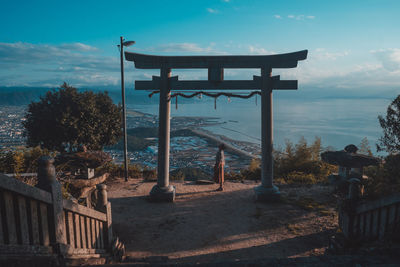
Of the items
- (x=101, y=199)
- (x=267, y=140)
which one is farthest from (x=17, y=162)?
(x=267, y=140)

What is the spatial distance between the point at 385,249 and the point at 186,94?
22.3 feet

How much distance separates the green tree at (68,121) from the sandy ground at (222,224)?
3.90 m

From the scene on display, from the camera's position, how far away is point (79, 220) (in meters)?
3.87

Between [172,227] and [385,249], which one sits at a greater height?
[385,249]

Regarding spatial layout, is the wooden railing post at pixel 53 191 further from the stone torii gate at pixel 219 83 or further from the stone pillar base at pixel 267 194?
the stone pillar base at pixel 267 194

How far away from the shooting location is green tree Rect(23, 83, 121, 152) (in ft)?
38.9

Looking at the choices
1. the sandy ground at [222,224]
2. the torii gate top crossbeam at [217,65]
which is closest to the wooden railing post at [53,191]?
the sandy ground at [222,224]

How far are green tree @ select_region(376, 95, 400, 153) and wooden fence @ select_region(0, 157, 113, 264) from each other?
9.72 meters

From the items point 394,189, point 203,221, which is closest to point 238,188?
point 203,221

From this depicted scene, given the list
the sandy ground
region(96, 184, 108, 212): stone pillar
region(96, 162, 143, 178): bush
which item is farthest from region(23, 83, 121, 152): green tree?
region(96, 184, 108, 212): stone pillar

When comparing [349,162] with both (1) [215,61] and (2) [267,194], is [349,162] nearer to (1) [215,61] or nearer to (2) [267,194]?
(2) [267,194]

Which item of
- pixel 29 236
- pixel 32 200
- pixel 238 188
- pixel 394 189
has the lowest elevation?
pixel 238 188

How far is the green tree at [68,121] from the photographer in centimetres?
1187

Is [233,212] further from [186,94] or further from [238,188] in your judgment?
[186,94]
